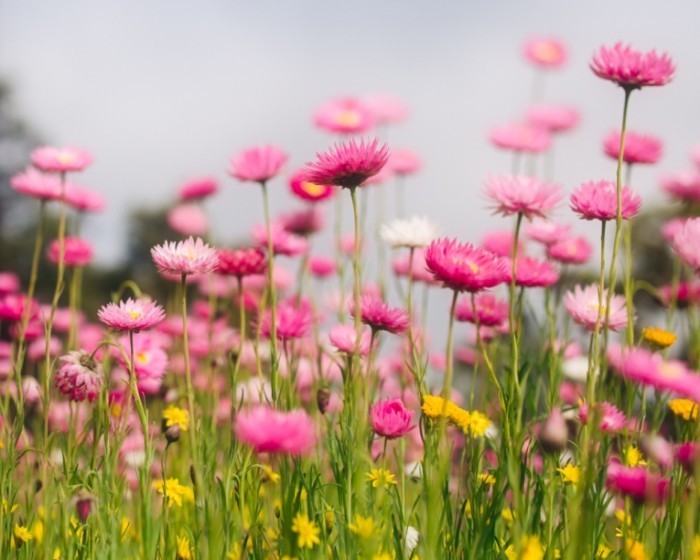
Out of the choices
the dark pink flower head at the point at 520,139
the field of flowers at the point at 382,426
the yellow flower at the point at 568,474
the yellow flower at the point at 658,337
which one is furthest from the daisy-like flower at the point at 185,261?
the dark pink flower head at the point at 520,139

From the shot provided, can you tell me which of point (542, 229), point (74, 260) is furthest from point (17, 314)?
point (542, 229)

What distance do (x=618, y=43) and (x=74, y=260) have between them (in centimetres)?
200

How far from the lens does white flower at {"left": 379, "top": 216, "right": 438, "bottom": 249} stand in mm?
2959

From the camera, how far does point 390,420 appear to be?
7.02 ft

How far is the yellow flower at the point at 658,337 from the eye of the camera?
2.85 metres

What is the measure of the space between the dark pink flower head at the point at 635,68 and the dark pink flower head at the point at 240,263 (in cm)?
104

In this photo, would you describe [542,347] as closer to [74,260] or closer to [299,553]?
[299,553]

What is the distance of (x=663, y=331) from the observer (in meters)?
2.88

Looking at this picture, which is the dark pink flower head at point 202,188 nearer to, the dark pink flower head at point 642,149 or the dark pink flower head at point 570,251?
the dark pink flower head at point 570,251

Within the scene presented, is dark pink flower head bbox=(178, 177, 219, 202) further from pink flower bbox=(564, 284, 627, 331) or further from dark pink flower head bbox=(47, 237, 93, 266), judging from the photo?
pink flower bbox=(564, 284, 627, 331)

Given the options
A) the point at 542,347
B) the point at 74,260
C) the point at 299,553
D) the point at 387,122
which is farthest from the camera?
the point at 387,122

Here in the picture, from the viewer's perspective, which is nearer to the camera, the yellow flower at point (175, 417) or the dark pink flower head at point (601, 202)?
the dark pink flower head at point (601, 202)

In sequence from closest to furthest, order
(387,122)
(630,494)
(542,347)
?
(630,494) → (542,347) → (387,122)

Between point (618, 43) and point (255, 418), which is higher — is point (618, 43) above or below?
above
